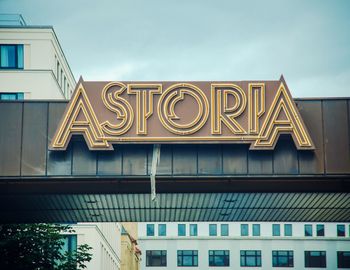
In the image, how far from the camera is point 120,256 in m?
111

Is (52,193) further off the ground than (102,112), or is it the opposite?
(102,112)

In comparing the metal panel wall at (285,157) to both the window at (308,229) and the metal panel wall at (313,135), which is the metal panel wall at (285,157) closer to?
the metal panel wall at (313,135)

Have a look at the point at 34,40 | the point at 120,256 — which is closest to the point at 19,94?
the point at 34,40

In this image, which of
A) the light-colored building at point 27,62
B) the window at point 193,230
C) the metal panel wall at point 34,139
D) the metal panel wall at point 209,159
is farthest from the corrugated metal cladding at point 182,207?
the window at point 193,230

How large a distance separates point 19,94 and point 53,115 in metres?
45.1

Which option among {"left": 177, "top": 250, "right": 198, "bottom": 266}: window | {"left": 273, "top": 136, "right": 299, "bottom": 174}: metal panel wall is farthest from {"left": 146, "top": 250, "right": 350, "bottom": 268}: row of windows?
{"left": 273, "top": 136, "right": 299, "bottom": 174}: metal panel wall

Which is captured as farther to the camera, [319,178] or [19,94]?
[19,94]

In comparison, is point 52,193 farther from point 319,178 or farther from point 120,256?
point 120,256

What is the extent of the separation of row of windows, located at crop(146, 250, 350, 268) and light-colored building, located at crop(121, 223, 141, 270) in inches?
117

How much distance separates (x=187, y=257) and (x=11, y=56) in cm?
7440

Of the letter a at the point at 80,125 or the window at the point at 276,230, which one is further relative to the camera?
the window at the point at 276,230

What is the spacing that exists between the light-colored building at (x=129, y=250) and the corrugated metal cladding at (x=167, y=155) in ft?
279

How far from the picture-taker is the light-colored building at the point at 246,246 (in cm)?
14138

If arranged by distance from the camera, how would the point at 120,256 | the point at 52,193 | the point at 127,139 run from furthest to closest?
1. the point at 120,256
2. the point at 52,193
3. the point at 127,139
